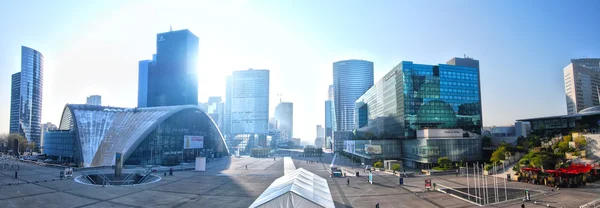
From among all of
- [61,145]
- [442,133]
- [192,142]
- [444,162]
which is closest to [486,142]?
[442,133]

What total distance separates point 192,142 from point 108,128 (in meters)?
22.8

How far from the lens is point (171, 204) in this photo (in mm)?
32531

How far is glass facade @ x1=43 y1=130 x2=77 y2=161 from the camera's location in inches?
3342

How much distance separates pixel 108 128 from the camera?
86312mm

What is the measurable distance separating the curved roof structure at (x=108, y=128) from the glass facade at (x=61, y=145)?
288 cm

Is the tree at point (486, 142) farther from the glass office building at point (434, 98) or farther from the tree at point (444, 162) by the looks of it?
the glass office building at point (434, 98)

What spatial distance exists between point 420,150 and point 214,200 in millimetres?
54459

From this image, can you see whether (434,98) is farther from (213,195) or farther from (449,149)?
(213,195)

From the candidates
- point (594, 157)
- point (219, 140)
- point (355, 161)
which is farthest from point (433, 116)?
Answer: point (219, 140)

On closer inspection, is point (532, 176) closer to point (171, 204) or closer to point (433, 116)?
point (171, 204)

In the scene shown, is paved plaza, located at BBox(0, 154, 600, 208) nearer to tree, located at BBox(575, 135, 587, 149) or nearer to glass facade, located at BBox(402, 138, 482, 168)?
tree, located at BBox(575, 135, 587, 149)

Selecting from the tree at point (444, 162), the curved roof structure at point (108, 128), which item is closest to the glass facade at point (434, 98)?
the tree at point (444, 162)

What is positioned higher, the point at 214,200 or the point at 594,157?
the point at 594,157

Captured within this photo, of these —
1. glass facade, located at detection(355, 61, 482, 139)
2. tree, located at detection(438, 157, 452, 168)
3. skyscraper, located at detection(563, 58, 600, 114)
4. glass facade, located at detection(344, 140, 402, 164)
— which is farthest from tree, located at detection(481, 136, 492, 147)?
skyscraper, located at detection(563, 58, 600, 114)
